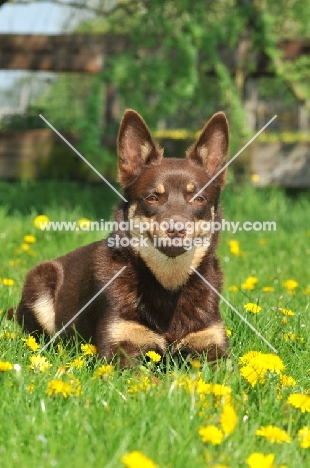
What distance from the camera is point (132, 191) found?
12.9 ft

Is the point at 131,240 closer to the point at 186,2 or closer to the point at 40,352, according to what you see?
the point at 40,352

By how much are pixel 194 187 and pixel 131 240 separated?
427 millimetres

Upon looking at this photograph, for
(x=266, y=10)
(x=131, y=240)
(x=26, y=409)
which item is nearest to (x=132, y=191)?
(x=131, y=240)

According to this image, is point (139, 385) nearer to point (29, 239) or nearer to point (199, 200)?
point (199, 200)

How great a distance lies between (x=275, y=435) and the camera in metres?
2.51

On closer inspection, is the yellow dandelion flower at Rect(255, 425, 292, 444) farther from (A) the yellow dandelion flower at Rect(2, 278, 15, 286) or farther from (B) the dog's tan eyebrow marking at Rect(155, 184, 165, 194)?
(A) the yellow dandelion flower at Rect(2, 278, 15, 286)

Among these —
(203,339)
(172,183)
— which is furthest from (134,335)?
(172,183)

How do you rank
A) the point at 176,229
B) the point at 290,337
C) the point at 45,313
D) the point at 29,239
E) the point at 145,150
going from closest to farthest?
the point at 176,229
the point at 290,337
the point at 145,150
the point at 45,313
the point at 29,239

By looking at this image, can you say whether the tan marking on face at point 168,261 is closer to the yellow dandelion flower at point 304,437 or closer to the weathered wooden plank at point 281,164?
the yellow dandelion flower at point 304,437

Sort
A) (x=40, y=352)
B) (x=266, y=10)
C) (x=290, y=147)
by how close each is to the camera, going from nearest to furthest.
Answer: (x=40, y=352) < (x=266, y=10) < (x=290, y=147)

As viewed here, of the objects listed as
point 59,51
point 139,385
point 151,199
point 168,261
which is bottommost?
point 139,385

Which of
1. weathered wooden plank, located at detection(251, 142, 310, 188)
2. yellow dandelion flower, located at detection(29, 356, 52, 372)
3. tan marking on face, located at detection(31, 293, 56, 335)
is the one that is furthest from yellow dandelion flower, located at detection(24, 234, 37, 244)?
weathered wooden plank, located at detection(251, 142, 310, 188)

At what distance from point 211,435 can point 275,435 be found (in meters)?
0.25

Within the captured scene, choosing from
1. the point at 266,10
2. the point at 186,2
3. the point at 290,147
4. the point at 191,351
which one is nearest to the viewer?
the point at 191,351
